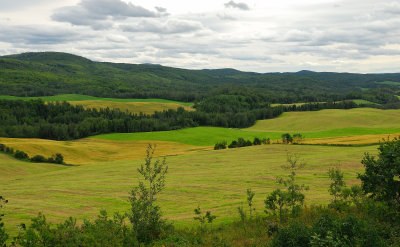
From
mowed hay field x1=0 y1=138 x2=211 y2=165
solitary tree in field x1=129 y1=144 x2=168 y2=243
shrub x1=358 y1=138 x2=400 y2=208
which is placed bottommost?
mowed hay field x1=0 y1=138 x2=211 y2=165

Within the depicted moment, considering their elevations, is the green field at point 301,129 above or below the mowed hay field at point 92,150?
above

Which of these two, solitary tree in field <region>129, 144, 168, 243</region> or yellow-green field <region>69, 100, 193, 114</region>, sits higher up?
yellow-green field <region>69, 100, 193, 114</region>

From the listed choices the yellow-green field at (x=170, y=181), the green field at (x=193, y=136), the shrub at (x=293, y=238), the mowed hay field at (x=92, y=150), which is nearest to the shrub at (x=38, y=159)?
the mowed hay field at (x=92, y=150)

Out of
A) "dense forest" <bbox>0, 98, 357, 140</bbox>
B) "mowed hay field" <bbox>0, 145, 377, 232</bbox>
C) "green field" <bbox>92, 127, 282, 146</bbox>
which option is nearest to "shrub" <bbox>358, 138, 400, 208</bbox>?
"mowed hay field" <bbox>0, 145, 377, 232</bbox>

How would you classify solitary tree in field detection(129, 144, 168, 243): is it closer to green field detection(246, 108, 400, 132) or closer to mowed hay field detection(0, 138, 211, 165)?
mowed hay field detection(0, 138, 211, 165)

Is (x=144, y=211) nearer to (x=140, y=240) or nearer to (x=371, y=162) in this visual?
(x=140, y=240)

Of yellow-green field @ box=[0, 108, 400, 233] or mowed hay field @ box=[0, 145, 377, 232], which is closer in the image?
mowed hay field @ box=[0, 145, 377, 232]

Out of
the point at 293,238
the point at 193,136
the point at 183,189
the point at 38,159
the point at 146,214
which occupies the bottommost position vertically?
the point at 38,159

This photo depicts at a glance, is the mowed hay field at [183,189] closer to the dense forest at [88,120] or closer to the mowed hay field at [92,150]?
the mowed hay field at [92,150]

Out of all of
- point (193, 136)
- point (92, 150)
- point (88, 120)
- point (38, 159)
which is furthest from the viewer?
point (88, 120)

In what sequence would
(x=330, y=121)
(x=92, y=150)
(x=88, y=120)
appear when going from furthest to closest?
1. (x=88, y=120)
2. (x=330, y=121)
3. (x=92, y=150)

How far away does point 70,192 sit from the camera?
35.4 metres

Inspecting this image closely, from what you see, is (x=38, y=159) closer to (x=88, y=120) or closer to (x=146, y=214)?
(x=88, y=120)

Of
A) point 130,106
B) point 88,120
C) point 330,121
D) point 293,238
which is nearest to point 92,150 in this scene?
point 88,120
